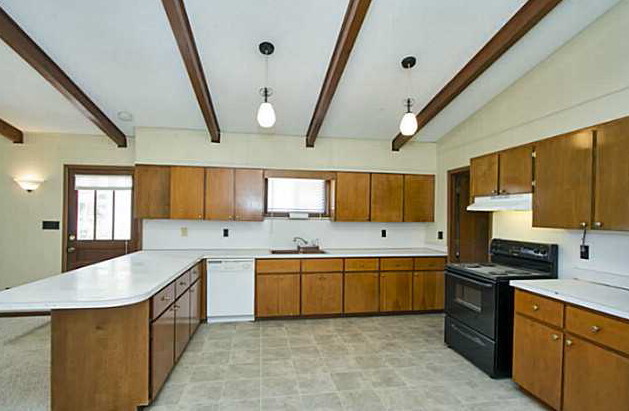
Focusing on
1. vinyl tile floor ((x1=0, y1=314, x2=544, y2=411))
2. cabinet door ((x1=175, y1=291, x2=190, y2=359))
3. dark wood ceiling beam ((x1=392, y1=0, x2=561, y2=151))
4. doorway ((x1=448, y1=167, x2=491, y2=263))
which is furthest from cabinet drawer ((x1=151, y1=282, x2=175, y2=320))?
doorway ((x1=448, y1=167, x2=491, y2=263))

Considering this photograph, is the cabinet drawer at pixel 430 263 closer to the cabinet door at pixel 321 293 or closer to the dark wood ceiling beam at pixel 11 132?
the cabinet door at pixel 321 293

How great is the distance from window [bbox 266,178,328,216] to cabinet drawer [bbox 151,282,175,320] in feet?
7.32

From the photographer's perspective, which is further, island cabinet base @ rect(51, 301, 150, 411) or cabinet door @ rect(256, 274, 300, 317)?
cabinet door @ rect(256, 274, 300, 317)

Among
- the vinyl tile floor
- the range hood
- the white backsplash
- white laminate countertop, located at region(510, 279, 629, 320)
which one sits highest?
the range hood

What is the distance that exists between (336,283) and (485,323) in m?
1.90

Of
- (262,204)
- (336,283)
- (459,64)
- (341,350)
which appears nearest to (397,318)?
(336,283)

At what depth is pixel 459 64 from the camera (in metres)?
3.43

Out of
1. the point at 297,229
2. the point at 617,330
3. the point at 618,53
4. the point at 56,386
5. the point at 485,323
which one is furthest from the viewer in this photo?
the point at 297,229

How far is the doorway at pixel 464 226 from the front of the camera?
4750 millimetres

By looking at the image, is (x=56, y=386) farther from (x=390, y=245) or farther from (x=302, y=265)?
(x=390, y=245)

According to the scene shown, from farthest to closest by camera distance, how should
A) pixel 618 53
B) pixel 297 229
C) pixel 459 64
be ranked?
1. pixel 297 229
2. pixel 459 64
3. pixel 618 53

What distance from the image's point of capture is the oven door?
2.99 metres

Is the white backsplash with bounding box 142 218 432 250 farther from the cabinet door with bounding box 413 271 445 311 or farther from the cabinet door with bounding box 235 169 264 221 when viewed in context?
the cabinet door with bounding box 413 271 445 311

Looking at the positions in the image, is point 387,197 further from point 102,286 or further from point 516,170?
point 102,286
